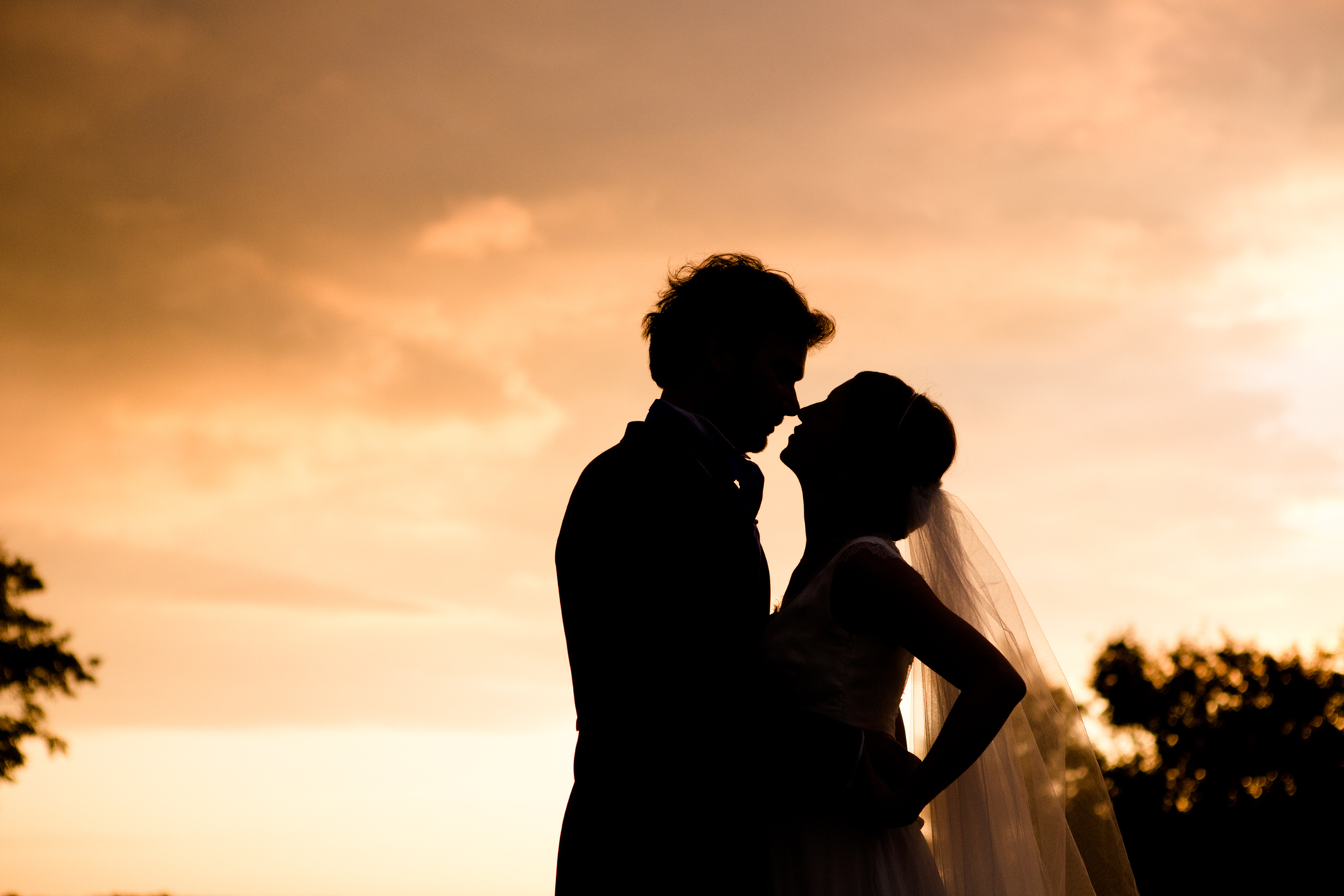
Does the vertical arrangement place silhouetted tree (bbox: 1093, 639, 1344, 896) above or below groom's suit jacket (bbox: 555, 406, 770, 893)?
above

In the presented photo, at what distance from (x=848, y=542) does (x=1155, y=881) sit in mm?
59179

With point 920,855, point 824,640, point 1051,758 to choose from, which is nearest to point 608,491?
point 824,640

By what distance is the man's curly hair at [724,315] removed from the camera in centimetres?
467

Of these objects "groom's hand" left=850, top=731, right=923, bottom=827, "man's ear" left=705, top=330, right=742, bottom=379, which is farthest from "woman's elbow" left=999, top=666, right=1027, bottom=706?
"man's ear" left=705, top=330, right=742, bottom=379

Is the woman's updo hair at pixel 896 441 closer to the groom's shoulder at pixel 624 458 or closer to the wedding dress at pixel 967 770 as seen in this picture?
the wedding dress at pixel 967 770

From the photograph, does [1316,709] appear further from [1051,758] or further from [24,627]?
[1051,758]

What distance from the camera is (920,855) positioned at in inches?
166

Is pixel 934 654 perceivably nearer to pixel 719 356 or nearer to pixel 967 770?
pixel 967 770

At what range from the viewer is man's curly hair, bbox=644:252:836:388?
4.67 meters

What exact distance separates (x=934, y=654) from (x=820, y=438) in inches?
44.8

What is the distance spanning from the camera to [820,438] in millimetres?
4621

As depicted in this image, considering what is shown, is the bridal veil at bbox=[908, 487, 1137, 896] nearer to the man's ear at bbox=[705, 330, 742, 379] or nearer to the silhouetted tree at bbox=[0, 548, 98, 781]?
the man's ear at bbox=[705, 330, 742, 379]

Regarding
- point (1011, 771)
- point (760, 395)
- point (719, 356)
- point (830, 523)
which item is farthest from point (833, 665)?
point (719, 356)

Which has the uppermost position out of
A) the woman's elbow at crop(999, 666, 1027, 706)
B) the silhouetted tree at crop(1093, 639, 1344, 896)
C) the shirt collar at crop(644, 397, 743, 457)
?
the silhouetted tree at crop(1093, 639, 1344, 896)
